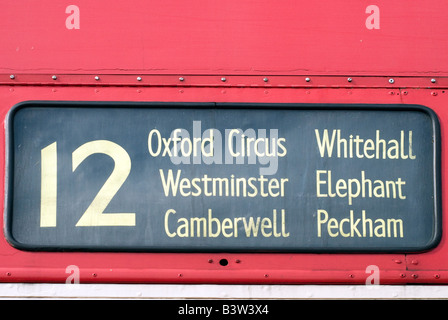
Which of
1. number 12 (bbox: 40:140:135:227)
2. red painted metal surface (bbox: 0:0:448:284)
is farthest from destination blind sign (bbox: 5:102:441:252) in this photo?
red painted metal surface (bbox: 0:0:448:284)

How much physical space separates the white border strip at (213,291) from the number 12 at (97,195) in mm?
248

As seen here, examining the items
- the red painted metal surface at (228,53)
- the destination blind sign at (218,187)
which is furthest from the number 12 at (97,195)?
the red painted metal surface at (228,53)

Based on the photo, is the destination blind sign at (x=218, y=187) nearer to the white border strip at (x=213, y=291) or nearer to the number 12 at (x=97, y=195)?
the number 12 at (x=97, y=195)

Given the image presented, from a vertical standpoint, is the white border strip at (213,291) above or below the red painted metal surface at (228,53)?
below

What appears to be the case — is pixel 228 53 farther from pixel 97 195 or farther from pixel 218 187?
pixel 97 195

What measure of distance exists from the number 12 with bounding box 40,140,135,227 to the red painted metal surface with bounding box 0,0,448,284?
193 millimetres

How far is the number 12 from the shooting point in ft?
6.58

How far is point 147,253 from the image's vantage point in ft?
6.63

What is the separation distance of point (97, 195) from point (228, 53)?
768mm

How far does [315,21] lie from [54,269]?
1.43 meters

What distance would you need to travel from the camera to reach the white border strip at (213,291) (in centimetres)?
201

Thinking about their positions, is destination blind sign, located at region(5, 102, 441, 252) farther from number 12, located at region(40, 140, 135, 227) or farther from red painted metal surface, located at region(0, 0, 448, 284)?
red painted metal surface, located at region(0, 0, 448, 284)

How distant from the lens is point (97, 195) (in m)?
2.01
